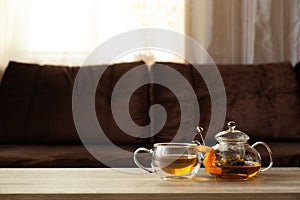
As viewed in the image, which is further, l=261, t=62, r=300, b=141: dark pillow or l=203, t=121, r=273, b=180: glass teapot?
l=261, t=62, r=300, b=141: dark pillow

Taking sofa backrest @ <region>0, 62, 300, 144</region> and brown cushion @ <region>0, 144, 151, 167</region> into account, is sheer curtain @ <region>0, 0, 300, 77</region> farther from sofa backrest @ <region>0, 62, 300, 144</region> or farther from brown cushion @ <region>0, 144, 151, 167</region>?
brown cushion @ <region>0, 144, 151, 167</region>

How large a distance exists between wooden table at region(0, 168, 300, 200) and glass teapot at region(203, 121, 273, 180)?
24 mm

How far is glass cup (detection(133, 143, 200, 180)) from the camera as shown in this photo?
1206 millimetres

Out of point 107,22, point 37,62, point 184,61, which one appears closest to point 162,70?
point 184,61

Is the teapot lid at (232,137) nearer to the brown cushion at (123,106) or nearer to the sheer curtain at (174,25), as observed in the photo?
the brown cushion at (123,106)

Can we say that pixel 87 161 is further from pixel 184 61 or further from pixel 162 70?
pixel 184 61

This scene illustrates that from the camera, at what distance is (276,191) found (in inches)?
41.8

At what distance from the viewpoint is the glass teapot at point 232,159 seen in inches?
47.8

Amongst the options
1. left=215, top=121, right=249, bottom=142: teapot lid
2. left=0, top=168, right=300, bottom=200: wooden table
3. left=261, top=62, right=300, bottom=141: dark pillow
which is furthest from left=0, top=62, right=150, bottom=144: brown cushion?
left=215, top=121, right=249, bottom=142: teapot lid

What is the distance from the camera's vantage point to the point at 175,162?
121cm

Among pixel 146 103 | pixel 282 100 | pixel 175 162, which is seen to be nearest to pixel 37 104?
pixel 146 103

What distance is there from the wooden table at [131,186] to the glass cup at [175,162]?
28mm

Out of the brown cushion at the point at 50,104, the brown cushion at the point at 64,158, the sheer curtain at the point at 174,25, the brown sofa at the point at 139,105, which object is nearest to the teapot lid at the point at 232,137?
the brown cushion at the point at 64,158

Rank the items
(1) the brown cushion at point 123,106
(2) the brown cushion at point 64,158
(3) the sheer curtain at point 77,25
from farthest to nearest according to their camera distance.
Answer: (3) the sheer curtain at point 77,25, (1) the brown cushion at point 123,106, (2) the brown cushion at point 64,158
